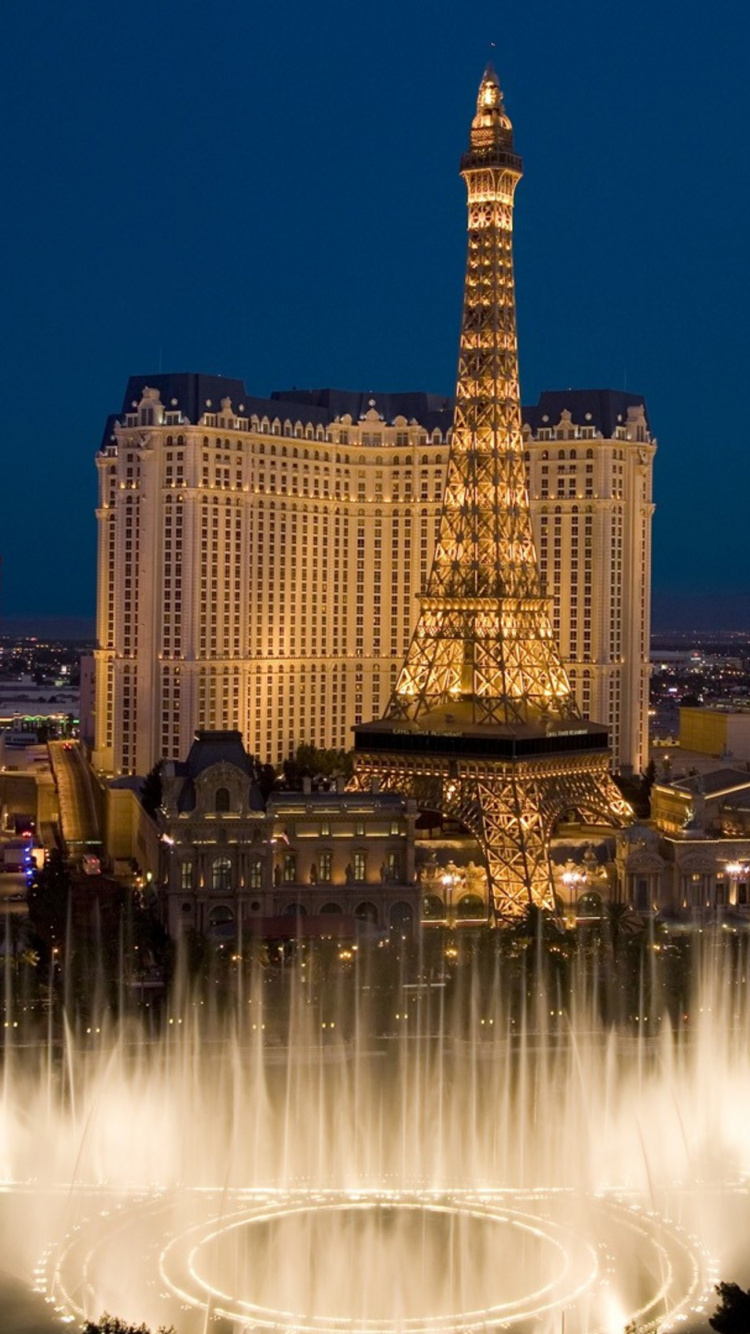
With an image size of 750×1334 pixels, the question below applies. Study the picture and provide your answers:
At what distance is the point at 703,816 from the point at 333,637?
5217 cm

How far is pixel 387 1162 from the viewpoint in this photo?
55469mm

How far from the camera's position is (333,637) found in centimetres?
14688

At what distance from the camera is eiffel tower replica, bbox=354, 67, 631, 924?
321 ft

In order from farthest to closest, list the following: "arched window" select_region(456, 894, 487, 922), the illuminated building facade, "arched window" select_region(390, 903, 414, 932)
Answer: the illuminated building facade → "arched window" select_region(456, 894, 487, 922) → "arched window" select_region(390, 903, 414, 932)

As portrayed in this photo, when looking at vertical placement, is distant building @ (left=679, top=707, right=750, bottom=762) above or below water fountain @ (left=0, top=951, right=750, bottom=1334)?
above

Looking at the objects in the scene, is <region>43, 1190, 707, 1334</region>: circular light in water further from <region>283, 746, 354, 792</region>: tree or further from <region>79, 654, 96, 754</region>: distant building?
<region>79, 654, 96, 754</region>: distant building

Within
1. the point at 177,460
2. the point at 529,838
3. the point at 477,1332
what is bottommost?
the point at 477,1332

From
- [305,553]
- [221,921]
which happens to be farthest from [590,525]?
[221,921]

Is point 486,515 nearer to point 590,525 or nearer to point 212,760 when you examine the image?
point 212,760

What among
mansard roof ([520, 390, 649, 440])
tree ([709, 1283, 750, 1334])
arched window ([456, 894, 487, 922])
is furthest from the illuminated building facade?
tree ([709, 1283, 750, 1334])

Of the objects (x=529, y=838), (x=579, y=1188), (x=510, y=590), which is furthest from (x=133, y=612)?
(x=579, y=1188)

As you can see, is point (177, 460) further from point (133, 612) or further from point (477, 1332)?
point (477, 1332)

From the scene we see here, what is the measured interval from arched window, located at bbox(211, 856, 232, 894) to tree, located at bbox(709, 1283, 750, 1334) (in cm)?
4848

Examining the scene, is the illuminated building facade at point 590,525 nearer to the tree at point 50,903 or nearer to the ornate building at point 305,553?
the ornate building at point 305,553
